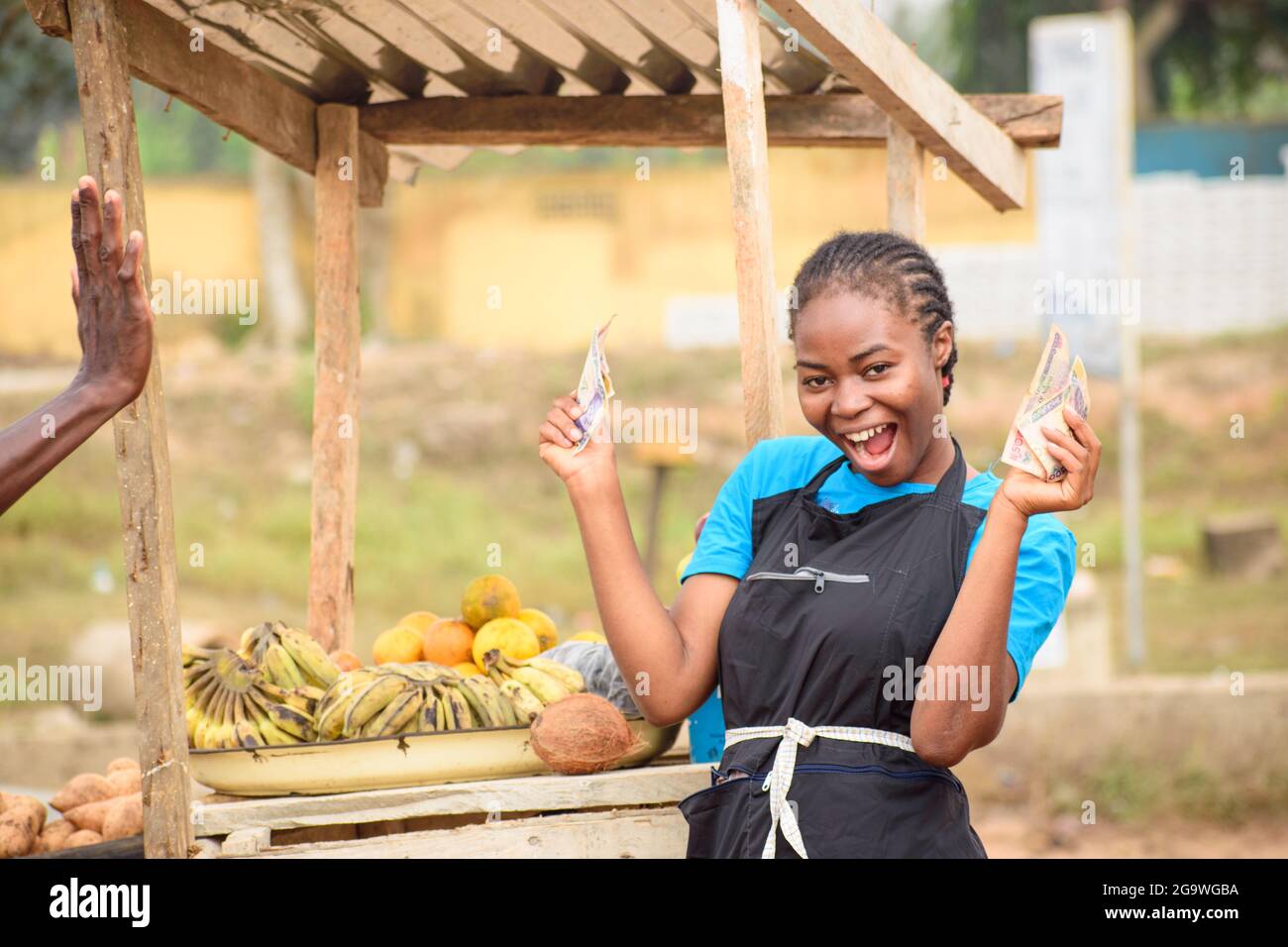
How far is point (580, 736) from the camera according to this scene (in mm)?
3189

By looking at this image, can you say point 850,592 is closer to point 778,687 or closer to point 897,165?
point 778,687

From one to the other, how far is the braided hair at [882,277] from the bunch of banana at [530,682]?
3.66 feet

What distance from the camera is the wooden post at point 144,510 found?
2.99 meters

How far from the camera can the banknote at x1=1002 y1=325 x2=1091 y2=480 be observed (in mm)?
2342

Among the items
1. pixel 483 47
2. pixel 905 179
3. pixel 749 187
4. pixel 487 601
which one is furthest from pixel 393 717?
pixel 905 179

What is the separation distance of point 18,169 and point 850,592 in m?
26.3

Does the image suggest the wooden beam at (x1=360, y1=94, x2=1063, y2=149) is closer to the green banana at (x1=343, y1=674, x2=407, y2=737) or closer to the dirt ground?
the green banana at (x1=343, y1=674, x2=407, y2=737)

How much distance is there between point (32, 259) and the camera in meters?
16.2

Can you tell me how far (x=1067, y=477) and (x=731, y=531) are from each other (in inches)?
29.7

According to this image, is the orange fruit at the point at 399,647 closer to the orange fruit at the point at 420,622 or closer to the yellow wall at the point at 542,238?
the orange fruit at the point at 420,622

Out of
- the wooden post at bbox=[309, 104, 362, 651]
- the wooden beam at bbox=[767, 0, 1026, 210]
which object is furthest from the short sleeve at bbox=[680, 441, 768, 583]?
the wooden post at bbox=[309, 104, 362, 651]

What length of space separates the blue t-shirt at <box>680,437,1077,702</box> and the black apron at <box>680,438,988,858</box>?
60 millimetres

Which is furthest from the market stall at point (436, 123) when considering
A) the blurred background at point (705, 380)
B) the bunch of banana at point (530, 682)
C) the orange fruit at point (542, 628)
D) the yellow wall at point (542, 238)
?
the yellow wall at point (542, 238)

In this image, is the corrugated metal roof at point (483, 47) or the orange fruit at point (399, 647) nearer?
the corrugated metal roof at point (483, 47)
